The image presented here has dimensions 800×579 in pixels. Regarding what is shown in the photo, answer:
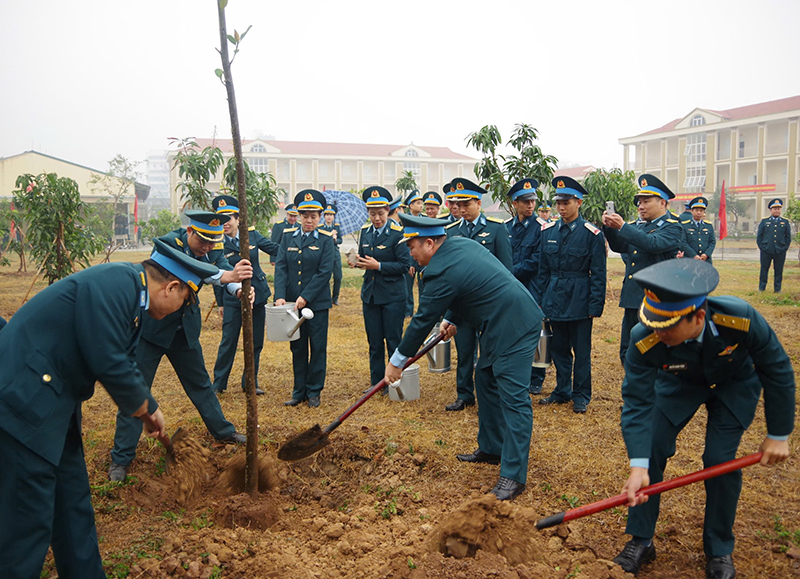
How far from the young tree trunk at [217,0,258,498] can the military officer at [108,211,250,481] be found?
424 millimetres

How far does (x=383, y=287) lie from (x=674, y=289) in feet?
13.2

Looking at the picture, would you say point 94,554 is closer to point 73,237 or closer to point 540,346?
point 540,346

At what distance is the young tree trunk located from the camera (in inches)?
131

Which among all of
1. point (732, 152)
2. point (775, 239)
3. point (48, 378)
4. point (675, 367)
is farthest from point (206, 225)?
point (732, 152)

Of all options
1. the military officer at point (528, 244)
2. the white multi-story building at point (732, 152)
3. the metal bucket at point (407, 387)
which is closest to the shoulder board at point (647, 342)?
the metal bucket at point (407, 387)

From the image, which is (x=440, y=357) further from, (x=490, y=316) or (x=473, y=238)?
(x=490, y=316)

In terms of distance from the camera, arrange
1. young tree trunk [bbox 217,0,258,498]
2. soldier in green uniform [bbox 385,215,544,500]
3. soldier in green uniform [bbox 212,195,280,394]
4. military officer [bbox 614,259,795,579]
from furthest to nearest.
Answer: soldier in green uniform [bbox 212,195,280,394], soldier in green uniform [bbox 385,215,544,500], young tree trunk [bbox 217,0,258,498], military officer [bbox 614,259,795,579]

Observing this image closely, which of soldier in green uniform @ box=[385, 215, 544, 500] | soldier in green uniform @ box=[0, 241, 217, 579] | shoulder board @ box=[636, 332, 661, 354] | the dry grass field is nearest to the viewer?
soldier in green uniform @ box=[0, 241, 217, 579]

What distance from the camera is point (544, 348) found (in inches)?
240

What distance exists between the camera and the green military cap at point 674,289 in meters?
2.52

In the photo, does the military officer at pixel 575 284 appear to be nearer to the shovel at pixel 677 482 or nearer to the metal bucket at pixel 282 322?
the metal bucket at pixel 282 322

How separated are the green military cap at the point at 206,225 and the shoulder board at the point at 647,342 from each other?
3.39m

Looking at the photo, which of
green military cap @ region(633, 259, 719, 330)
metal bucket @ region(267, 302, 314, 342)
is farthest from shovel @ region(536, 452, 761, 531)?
metal bucket @ region(267, 302, 314, 342)

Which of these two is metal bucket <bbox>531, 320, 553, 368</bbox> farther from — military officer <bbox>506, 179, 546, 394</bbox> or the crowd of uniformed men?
military officer <bbox>506, 179, 546, 394</bbox>
